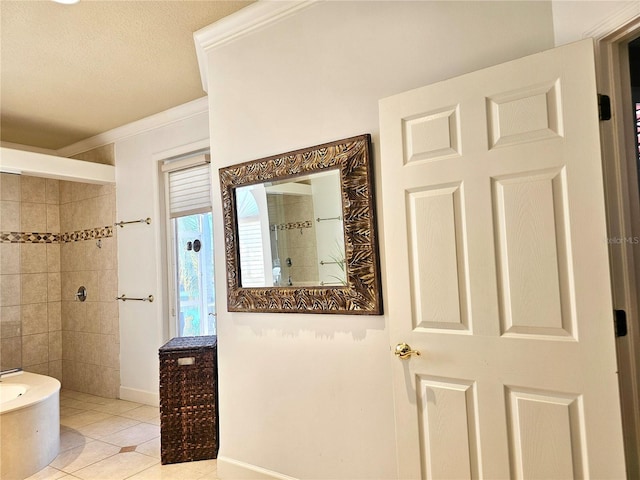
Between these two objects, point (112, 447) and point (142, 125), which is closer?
point (112, 447)

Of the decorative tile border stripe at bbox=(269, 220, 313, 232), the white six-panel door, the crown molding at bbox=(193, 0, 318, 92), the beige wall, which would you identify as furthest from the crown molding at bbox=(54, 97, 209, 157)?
the white six-panel door

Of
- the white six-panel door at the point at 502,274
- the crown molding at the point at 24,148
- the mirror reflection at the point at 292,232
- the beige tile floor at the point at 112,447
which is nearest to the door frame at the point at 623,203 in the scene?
the white six-panel door at the point at 502,274

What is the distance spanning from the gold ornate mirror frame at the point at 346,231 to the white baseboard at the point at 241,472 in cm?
90

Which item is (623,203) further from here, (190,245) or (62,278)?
(62,278)

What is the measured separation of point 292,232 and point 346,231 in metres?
0.36

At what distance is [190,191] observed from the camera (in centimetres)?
370

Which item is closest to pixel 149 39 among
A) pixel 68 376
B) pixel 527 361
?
pixel 527 361

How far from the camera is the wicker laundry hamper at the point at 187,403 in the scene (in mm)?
2688

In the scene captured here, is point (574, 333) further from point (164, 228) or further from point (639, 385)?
point (164, 228)

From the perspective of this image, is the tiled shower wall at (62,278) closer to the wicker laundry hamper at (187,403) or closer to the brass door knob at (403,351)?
the wicker laundry hamper at (187,403)

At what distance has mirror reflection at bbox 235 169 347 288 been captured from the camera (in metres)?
2.03

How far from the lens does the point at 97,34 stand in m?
2.47

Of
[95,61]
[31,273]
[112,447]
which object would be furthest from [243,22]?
[31,273]

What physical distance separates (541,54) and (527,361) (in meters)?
→ 1.10
